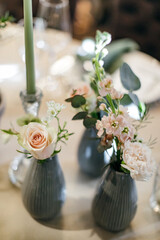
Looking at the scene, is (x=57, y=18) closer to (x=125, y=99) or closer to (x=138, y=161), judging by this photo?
(x=125, y=99)

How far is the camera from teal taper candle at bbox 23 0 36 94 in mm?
654

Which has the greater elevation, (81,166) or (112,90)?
(112,90)

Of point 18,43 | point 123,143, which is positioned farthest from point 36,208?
point 18,43

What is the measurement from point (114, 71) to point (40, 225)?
0.64m

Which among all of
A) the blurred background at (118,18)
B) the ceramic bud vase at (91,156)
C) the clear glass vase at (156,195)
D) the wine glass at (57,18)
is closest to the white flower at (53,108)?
the ceramic bud vase at (91,156)

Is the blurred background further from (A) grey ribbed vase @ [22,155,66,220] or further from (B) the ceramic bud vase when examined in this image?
(A) grey ribbed vase @ [22,155,66,220]

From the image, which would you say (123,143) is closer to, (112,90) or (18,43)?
(112,90)

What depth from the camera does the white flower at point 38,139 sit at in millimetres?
597

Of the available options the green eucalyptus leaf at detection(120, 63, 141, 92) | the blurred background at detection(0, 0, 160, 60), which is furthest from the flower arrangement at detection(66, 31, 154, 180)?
the blurred background at detection(0, 0, 160, 60)

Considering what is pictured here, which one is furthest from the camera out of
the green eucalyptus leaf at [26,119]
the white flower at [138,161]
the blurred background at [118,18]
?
the blurred background at [118,18]

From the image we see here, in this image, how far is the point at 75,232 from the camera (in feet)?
2.39

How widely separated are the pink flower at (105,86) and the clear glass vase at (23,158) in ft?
0.61

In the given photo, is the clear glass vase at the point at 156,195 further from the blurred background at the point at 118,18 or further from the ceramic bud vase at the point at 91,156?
the blurred background at the point at 118,18

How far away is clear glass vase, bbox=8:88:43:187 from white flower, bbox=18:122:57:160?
141 millimetres
